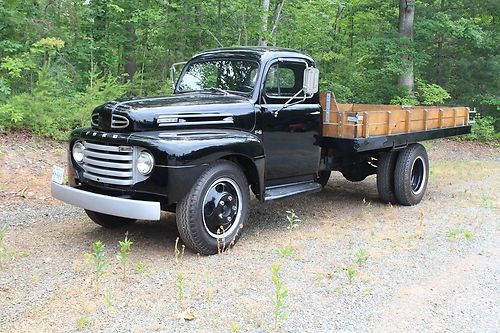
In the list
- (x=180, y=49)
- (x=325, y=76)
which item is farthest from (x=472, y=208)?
(x=325, y=76)

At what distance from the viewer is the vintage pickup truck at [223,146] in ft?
14.9

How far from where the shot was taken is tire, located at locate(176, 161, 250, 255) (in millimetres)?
4598

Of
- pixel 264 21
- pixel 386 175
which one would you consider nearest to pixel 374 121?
pixel 386 175

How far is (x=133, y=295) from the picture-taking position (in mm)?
3830

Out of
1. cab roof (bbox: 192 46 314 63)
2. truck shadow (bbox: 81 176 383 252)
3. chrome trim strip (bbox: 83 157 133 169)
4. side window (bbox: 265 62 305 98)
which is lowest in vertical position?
truck shadow (bbox: 81 176 383 252)

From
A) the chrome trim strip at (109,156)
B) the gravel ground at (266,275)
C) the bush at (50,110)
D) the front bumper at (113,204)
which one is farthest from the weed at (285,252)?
the bush at (50,110)

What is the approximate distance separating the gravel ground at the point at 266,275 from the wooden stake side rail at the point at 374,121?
1.14 meters

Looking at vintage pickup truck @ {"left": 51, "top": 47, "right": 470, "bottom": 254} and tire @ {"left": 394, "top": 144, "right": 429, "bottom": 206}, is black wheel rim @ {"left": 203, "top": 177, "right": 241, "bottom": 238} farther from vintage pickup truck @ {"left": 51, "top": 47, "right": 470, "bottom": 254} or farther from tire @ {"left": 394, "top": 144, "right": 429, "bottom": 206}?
tire @ {"left": 394, "top": 144, "right": 429, "bottom": 206}

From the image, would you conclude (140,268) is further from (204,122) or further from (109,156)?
(204,122)

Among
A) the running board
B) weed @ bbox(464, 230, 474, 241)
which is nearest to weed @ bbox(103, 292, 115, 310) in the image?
the running board

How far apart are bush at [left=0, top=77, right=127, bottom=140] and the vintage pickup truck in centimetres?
420

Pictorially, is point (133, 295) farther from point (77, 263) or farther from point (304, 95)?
point (304, 95)

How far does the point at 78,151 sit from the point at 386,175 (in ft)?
14.3

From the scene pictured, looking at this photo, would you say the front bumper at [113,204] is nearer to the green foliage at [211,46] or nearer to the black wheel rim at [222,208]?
the black wheel rim at [222,208]
